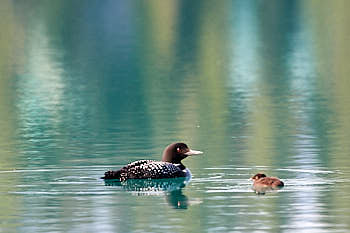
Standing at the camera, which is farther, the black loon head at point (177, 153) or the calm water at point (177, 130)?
the black loon head at point (177, 153)

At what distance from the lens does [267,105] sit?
3331cm

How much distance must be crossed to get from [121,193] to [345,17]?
68243 mm

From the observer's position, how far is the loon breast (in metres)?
20.3

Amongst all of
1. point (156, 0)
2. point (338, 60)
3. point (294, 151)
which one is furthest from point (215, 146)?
point (156, 0)

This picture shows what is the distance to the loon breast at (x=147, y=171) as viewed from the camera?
66.6 feet

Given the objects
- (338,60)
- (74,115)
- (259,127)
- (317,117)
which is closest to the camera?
(259,127)

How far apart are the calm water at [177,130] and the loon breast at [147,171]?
12 cm

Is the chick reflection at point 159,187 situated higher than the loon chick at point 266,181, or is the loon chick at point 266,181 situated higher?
the loon chick at point 266,181

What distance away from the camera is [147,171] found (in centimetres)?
2069

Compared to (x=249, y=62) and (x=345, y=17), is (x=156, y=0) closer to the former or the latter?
(x=345, y=17)

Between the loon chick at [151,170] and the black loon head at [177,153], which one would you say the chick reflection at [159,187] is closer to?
the loon chick at [151,170]

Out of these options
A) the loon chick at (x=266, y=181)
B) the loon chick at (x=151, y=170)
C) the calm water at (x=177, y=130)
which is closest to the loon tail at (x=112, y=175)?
the loon chick at (x=151, y=170)

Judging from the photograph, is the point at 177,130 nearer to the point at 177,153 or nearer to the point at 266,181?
the point at 177,153

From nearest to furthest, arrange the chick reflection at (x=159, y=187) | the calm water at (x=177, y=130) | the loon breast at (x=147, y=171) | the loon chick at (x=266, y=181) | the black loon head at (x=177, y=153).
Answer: the calm water at (x=177, y=130), the chick reflection at (x=159, y=187), the loon chick at (x=266, y=181), the loon breast at (x=147, y=171), the black loon head at (x=177, y=153)
